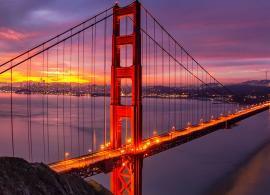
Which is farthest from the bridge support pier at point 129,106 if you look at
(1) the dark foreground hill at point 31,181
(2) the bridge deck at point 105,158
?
(1) the dark foreground hill at point 31,181

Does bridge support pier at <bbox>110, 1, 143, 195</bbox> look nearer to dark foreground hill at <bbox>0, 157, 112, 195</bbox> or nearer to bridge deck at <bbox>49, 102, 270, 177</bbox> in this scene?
bridge deck at <bbox>49, 102, 270, 177</bbox>

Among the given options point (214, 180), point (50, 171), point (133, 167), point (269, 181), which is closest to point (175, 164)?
point (214, 180)

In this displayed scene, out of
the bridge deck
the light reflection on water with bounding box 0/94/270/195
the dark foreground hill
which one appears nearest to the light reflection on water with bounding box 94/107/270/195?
the light reflection on water with bounding box 0/94/270/195

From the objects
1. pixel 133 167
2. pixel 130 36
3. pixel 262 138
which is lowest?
pixel 262 138

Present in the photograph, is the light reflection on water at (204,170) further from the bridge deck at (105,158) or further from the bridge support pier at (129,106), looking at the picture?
the bridge support pier at (129,106)

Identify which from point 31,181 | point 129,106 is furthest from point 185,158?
point 31,181

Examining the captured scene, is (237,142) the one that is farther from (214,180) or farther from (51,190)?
(51,190)
